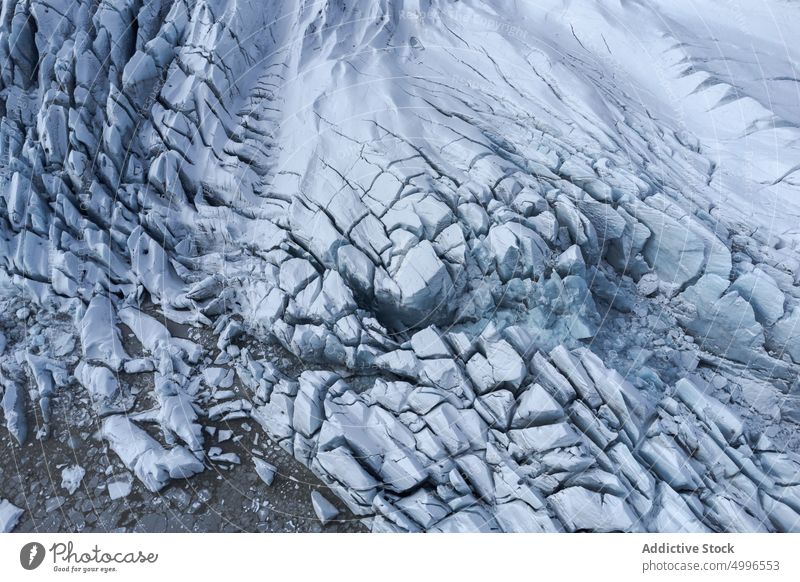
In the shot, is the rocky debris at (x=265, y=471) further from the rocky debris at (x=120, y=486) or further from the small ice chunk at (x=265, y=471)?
the rocky debris at (x=120, y=486)

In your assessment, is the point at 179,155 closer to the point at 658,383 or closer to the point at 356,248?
the point at 356,248
